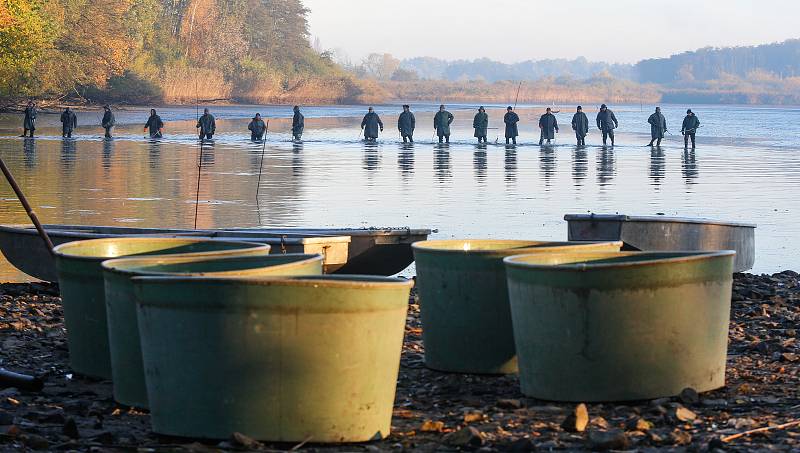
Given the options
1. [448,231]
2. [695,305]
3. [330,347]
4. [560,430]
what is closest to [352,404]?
[330,347]

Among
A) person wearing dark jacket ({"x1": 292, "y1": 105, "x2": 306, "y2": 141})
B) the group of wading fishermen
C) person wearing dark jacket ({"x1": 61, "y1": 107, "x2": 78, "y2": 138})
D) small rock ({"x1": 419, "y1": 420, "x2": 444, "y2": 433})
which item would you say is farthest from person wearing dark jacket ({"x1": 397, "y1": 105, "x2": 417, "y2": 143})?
small rock ({"x1": 419, "y1": 420, "x2": 444, "y2": 433})

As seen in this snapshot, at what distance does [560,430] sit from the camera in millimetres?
7223

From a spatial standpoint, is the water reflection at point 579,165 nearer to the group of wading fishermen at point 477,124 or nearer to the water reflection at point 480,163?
the group of wading fishermen at point 477,124

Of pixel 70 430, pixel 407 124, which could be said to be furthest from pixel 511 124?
pixel 70 430

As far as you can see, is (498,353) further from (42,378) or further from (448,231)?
(448,231)

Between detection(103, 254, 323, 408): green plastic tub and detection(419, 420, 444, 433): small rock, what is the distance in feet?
3.52

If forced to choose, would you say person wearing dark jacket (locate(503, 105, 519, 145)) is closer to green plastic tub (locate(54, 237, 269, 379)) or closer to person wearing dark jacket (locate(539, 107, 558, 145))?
person wearing dark jacket (locate(539, 107, 558, 145))

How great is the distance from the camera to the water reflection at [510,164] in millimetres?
29344

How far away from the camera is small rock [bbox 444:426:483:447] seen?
6.86 meters

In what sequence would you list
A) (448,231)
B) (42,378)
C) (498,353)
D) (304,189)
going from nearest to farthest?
1. (42,378)
2. (498,353)
3. (448,231)
4. (304,189)

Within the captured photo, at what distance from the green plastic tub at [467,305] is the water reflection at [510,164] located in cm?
1911

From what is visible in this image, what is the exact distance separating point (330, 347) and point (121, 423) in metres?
1.52

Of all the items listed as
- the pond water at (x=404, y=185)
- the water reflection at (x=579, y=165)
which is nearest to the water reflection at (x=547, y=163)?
the pond water at (x=404, y=185)

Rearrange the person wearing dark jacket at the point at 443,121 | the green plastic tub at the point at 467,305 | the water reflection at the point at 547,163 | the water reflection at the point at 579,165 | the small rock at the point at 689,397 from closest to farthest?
the small rock at the point at 689,397, the green plastic tub at the point at 467,305, the water reflection at the point at 579,165, the water reflection at the point at 547,163, the person wearing dark jacket at the point at 443,121
